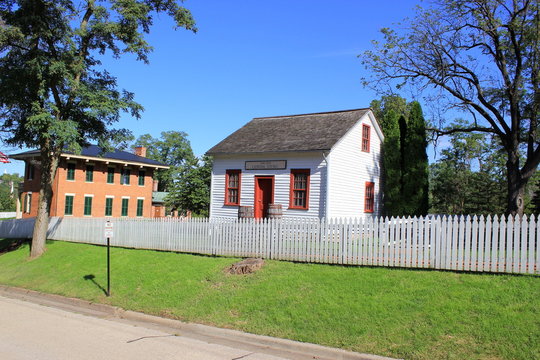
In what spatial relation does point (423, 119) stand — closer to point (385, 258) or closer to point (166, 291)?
point (385, 258)

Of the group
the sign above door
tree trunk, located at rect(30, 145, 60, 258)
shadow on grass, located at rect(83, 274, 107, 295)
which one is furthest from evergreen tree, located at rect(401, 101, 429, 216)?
tree trunk, located at rect(30, 145, 60, 258)

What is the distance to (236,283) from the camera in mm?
11258

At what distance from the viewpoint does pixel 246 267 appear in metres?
12.1

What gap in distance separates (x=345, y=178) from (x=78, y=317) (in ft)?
43.7

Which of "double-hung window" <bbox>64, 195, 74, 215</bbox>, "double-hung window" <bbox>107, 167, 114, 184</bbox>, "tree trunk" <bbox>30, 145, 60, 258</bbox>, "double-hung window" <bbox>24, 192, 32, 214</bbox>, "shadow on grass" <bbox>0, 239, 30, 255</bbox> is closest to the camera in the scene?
"tree trunk" <bbox>30, 145, 60, 258</bbox>

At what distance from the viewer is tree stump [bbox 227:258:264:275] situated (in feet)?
39.3

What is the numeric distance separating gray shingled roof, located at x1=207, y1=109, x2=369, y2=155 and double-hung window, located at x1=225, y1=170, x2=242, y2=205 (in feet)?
3.74

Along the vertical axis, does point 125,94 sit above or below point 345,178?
above

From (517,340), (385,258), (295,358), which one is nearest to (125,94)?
(385,258)

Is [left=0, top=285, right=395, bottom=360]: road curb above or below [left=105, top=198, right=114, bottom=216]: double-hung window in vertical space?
below

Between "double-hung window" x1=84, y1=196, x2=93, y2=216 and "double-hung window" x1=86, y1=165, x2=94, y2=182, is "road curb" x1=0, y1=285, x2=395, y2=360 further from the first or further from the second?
"double-hung window" x1=86, y1=165, x2=94, y2=182

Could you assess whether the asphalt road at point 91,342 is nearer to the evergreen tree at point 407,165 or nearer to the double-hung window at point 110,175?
the evergreen tree at point 407,165

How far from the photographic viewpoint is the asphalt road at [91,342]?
7.35 meters

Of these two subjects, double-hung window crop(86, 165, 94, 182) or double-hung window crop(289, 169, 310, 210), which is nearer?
double-hung window crop(289, 169, 310, 210)
